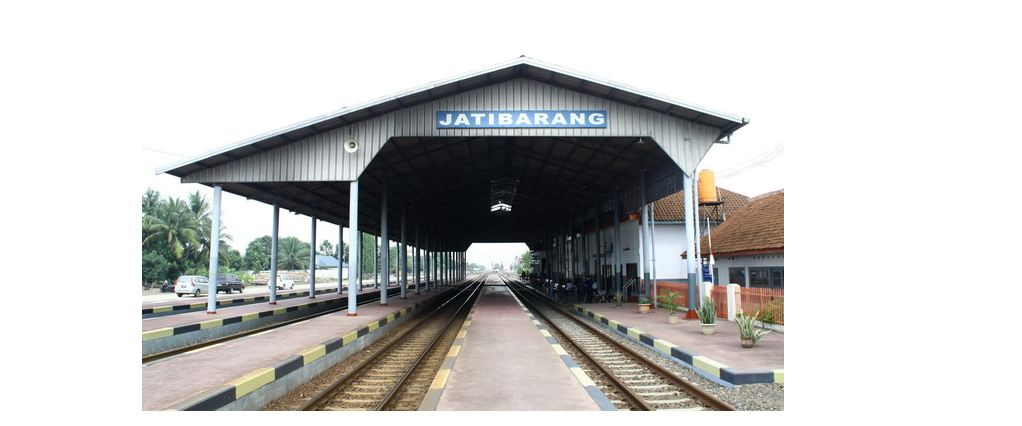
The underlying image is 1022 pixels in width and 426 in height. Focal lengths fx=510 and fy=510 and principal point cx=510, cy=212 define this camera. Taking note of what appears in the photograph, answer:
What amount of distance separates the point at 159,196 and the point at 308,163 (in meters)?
34.4

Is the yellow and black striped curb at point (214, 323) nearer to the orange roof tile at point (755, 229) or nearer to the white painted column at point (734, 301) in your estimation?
the white painted column at point (734, 301)

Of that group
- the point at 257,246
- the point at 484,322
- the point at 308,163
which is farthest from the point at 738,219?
the point at 257,246

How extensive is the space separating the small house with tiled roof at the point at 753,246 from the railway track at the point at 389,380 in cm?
950

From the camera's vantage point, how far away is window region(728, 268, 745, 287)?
17156 mm

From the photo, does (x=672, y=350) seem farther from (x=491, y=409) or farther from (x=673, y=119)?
(x=673, y=119)

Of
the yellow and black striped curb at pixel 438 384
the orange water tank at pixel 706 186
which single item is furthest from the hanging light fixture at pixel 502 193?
the yellow and black striped curb at pixel 438 384

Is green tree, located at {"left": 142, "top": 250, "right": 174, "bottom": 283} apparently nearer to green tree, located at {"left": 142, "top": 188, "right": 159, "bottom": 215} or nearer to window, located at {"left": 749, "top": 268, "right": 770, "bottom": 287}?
green tree, located at {"left": 142, "top": 188, "right": 159, "bottom": 215}

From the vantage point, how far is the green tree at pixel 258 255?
70.7 m

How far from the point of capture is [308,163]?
13.7 metres

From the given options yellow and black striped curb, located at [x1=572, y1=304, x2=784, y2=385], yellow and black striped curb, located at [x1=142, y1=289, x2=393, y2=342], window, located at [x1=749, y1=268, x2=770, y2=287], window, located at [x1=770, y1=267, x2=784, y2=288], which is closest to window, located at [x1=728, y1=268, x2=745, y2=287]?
window, located at [x1=749, y1=268, x2=770, y2=287]

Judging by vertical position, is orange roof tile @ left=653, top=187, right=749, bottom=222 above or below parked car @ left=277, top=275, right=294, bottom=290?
above

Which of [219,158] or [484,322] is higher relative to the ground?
[219,158]

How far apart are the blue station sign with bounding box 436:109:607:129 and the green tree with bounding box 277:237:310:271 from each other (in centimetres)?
7230

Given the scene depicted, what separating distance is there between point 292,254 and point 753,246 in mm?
74629
